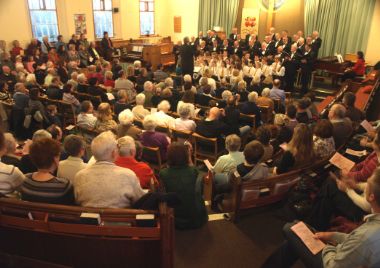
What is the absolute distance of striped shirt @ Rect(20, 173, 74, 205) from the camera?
A: 7.53ft

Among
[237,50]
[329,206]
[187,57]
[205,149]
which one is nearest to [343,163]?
[329,206]

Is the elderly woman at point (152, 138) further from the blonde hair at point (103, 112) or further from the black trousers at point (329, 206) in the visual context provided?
the black trousers at point (329, 206)

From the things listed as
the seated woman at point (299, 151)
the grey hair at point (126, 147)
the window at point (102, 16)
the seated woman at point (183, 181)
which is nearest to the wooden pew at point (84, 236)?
the seated woman at point (183, 181)

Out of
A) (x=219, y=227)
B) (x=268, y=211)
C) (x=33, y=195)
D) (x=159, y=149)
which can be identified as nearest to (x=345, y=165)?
(x=268, y=211)

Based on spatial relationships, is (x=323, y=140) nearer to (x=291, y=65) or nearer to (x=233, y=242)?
(x=233, y=242)

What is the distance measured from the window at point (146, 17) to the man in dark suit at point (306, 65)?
7.17 meters

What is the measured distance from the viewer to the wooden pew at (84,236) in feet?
7.11

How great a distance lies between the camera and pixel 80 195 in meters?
2.33

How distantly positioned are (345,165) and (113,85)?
5.69 m

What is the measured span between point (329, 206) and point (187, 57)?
7428mm

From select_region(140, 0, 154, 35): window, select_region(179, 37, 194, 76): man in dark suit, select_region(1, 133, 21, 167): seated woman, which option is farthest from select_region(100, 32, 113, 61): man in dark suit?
select_region(1, 133, 21, 167): seated woman

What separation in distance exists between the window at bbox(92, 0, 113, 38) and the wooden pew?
35.9 feet

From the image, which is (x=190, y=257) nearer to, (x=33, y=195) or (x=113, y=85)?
(x=33, y=195)

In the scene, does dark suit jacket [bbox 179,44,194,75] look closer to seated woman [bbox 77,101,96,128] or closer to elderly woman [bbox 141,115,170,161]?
seated woman [bbox 77,101,96,128]
